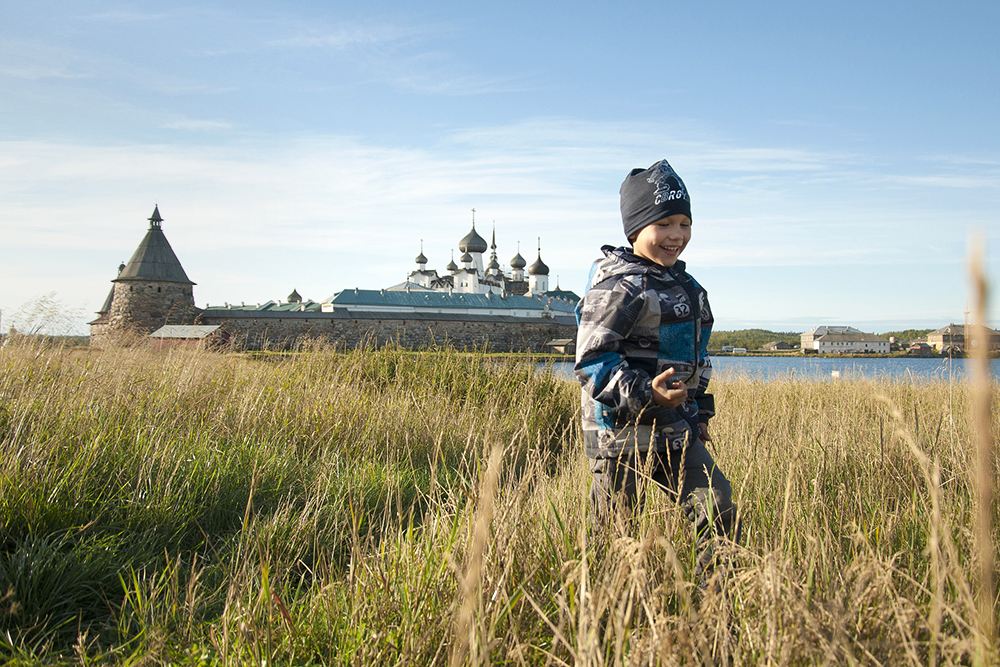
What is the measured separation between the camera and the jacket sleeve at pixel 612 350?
6.40ft

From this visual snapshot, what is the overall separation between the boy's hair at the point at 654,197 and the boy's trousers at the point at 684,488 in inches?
29.6

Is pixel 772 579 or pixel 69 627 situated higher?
pixel 772 579

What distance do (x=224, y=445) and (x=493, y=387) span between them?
3.01 m

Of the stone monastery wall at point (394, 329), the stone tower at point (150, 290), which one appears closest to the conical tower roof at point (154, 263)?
the stone tower at point (150, 290)

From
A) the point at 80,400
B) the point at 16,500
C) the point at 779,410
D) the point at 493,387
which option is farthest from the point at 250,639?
the point at 779,410

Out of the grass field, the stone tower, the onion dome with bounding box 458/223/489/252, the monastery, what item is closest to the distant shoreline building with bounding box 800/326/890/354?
the monastery

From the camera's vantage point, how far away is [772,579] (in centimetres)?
129

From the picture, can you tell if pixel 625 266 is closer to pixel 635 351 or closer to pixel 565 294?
pixel 635 351

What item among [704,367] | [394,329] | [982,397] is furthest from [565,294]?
[982,397]

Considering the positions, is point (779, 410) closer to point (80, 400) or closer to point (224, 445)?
point (224, 445)

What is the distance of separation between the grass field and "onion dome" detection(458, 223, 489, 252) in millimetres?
58841

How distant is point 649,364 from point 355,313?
39045mm

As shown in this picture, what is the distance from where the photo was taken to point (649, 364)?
211cm

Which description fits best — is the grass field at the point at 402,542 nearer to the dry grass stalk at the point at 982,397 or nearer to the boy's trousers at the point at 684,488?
the boy's trousers at the point at 684,488
